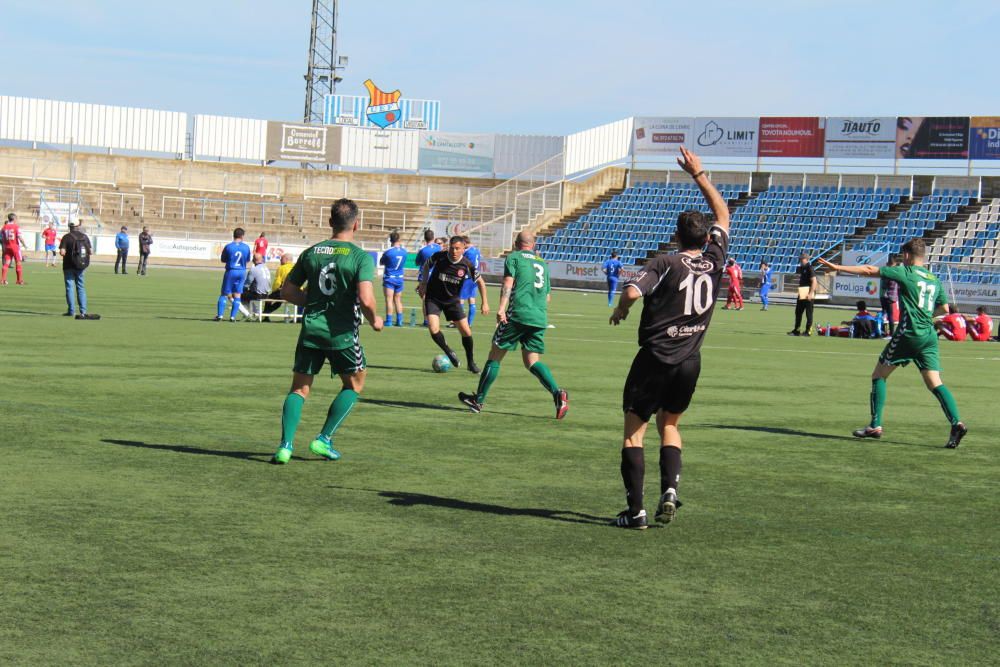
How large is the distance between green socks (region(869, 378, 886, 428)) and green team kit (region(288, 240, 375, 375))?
17.3ft

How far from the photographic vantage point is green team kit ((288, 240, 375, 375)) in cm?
964

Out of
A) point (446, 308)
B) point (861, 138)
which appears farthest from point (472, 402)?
point (861, 138)

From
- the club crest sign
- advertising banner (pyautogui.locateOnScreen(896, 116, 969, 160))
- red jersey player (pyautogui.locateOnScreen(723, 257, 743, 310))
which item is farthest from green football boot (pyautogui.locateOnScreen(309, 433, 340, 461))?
the club crest sign

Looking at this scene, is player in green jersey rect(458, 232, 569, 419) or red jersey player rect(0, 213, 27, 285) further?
red jersey player rect(0, 213, 27, 285)

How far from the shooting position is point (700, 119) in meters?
73.3

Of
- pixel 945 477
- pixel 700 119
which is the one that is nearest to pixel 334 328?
pixel 945 477

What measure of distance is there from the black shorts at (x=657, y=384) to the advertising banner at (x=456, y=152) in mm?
72098

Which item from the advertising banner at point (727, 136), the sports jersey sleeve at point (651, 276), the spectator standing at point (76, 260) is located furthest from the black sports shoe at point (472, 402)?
the advertising banner at point (727, 136)

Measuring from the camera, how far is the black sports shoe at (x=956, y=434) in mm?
11734

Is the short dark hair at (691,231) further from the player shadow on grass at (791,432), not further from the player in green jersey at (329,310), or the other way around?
the player shadow on grass at (791,432)

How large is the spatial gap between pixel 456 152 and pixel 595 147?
965 centimetres

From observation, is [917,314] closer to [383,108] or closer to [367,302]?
[367,302]

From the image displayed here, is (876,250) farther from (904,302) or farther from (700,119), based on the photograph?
(904,302)

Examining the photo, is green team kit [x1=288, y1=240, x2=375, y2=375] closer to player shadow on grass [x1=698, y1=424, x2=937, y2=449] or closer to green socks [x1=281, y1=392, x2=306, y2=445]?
green socks [x1=281, y1=392, x2=306, y2=445]
